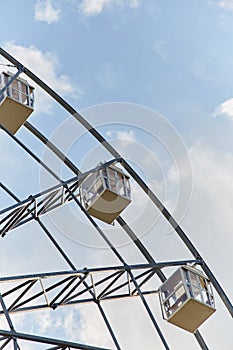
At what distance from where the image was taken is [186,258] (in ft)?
82.1

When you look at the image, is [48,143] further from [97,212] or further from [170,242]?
[170,242]

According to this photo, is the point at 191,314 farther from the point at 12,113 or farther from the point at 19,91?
the point at 19,91

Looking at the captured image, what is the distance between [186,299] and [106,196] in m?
3.59

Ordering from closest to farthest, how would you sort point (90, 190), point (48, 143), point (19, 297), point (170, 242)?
point (19, 297) < point (90, 190) < point (48, 143) < point (170, 242)

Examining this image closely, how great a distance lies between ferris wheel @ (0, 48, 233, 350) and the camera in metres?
21.0

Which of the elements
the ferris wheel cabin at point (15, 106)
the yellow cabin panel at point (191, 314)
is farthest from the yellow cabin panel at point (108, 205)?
the yellow cabin panel at point (191, 314)

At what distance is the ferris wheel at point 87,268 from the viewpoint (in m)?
21.0

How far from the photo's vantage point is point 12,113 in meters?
20.7

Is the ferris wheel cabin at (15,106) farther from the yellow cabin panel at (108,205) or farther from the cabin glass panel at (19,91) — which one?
the yellow cabin panel at (108,205)

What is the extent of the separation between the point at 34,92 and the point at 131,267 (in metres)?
5.85

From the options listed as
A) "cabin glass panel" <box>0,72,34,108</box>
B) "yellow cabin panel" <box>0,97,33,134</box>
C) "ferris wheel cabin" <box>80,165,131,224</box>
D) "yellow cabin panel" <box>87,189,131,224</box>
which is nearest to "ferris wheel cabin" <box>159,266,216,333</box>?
"ferris wheel cabin" <box>80,165,131,224</box>

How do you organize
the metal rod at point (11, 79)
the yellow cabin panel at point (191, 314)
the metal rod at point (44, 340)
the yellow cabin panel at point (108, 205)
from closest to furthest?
the metal rod at point (44, 340), the metal rod at point (11, 79), the yellow cabin panel at point (191, 314), the yellow cabin panel at point (108, 205)

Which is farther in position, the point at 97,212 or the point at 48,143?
the point at 48,143

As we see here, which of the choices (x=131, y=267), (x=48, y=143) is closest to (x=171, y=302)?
(x=131, y=267)
